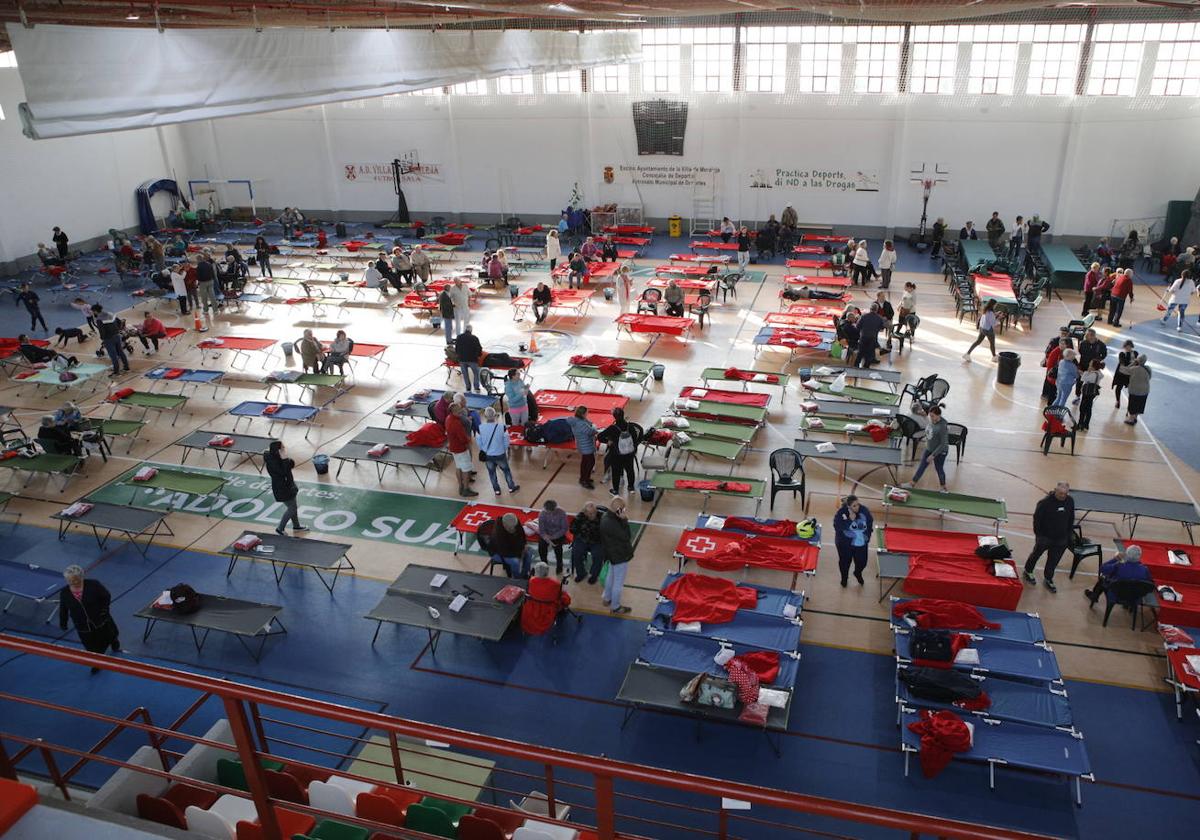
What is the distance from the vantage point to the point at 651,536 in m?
13.7

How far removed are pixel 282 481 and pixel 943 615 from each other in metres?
9.84

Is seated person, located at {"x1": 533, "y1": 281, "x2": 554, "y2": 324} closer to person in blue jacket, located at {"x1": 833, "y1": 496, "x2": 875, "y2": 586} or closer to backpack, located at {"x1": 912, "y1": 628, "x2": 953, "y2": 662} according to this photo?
person in blue jacket, located at {"x1": 833, "y1": 496, "x2": 875, "y2": 586}

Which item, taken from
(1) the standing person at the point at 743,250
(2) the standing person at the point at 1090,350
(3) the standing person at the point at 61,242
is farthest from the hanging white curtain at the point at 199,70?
(3) the standing person at the point at 61,242

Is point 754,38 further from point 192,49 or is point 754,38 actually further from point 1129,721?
point 1129,721

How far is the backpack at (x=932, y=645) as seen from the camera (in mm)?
9844

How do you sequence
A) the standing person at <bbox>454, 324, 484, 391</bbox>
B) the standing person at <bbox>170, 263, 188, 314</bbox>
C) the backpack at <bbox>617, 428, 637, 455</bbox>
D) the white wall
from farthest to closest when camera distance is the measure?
the white wall < the standing person at <bbox>170, 263, 188, 314</bbox> < the standing person at <bbox>454, 324, 484, 391</bbox> < the backpack at <bbox>617, 428, 637, 455</bbox>

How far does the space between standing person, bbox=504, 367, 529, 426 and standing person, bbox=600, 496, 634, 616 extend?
483 centimetres

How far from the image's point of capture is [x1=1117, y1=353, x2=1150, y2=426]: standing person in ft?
54.1

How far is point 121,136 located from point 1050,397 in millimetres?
38477

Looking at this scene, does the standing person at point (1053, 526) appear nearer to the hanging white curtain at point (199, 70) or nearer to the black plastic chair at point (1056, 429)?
the black plastic chair at point (1056, 429)

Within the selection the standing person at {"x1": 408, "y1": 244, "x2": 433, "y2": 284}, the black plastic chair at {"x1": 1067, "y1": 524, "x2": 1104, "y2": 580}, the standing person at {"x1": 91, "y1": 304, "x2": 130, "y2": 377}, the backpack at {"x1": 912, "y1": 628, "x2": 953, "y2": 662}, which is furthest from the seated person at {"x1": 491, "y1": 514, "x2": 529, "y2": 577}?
the standing person at {"x1": 408, "y1": 244, "x2": 433, "y2": 284}

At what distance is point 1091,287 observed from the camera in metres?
24.4

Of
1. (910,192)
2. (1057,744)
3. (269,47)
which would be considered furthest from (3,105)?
(1057,744)

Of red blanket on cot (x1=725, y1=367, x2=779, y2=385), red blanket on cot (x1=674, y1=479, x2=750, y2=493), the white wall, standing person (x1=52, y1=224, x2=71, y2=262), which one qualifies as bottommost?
red blanket on cot (x1=674, y1=479, x2=750, y2=493)
